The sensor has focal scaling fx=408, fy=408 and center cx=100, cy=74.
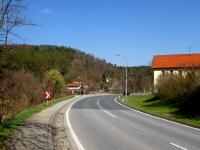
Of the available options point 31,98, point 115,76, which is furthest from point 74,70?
point 31,98

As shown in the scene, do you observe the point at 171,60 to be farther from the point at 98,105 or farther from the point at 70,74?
the point at 70,74

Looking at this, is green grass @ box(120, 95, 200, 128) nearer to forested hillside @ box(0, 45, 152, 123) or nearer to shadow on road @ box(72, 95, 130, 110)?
shadow on road @ box(72, 95, 130, 110)

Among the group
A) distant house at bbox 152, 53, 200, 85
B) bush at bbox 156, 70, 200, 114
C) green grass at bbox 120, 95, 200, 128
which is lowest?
green grass at bbox 120, 95, 200, 128

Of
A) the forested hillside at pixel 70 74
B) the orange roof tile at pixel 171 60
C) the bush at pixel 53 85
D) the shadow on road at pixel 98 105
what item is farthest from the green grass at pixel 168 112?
the orange roof tile at pixel 171 60

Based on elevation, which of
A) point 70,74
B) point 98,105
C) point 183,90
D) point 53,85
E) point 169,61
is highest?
point 70,74

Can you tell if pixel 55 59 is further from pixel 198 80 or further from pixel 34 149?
pixel 34 149

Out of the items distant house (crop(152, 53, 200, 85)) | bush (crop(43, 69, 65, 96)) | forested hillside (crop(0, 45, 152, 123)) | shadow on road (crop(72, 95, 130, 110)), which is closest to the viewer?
shadow on road (crop(72, 95, 130, 110))

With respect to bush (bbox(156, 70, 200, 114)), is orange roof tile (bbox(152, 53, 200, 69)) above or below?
above

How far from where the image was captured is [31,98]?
178 ft

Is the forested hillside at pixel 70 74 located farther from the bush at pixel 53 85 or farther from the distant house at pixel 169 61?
the distant house at pixel 169 61

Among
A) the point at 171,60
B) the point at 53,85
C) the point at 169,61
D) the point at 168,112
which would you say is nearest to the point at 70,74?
the point at 171,60

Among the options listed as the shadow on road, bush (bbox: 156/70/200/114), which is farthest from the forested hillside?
bush (bbox: 156/70/200/114)

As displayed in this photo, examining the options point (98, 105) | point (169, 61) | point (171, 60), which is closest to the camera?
point (98, 105)

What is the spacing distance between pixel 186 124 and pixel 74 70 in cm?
14344
